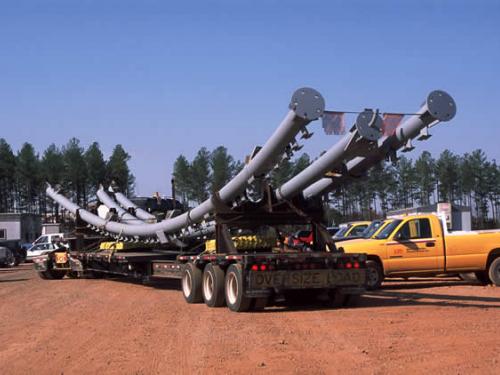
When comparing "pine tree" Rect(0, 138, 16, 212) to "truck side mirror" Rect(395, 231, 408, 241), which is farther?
"pine tree" Rect(0, 138, 16, 212)

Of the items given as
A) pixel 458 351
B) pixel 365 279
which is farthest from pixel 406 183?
pixel 458 351

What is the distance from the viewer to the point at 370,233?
773 inches

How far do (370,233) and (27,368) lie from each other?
12741 millimetres

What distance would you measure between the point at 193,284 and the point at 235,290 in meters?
1.97

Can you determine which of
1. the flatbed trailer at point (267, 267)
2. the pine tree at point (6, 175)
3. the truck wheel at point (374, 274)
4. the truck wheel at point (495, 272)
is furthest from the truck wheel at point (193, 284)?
the pine tree at point (6, 175)

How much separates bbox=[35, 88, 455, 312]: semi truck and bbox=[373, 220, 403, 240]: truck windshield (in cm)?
323

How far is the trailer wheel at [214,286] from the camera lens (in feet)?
46.9

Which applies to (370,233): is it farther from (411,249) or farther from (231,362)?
(231,362)

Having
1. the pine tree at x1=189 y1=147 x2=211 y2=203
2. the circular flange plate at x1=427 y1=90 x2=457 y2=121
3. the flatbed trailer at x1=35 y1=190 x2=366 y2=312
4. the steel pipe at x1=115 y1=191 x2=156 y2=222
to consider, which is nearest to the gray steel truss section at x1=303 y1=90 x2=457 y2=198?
the circular flange plate at x1=427 y1=90 x2=457 y2=121

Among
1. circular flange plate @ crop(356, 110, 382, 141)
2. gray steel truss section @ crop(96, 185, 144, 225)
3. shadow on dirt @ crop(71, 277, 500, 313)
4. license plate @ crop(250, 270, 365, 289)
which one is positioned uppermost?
circular flange plate @ crop(356, 110, 382, 141)

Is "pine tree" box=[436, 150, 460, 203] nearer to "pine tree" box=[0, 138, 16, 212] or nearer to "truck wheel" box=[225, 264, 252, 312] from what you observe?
"pine tree" box=[0, 138, 16, 212]

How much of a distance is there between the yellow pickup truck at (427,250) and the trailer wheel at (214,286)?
5050mm

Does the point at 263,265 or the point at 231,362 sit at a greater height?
the point at 263,265

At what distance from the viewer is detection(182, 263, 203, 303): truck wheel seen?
1539 cm
